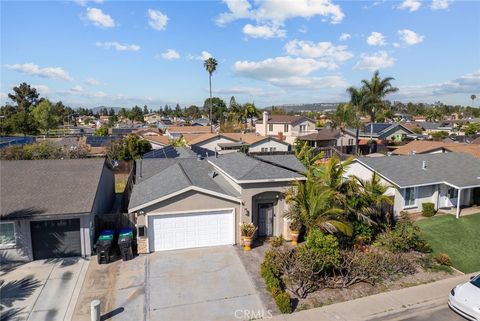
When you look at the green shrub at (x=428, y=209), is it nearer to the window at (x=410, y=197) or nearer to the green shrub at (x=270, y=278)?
the window at (x=410, y=197)

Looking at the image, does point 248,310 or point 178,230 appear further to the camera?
point 178,230

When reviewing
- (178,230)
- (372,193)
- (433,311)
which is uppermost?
(372,193)

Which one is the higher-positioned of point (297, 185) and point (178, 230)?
point (297, 185)

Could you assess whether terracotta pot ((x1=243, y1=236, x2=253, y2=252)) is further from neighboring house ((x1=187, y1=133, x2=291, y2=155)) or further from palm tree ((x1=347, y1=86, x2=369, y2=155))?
palm tree ((x1=347, y1=86, x2=369, y2=155))

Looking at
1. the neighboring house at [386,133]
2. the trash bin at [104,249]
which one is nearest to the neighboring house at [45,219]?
the trash bin at [104,249]

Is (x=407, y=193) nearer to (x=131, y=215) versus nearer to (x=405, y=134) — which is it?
(x=131, y=215)

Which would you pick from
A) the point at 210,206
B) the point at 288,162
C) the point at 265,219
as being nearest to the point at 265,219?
the point at 265,219

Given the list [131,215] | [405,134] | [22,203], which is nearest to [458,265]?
[131,215]
